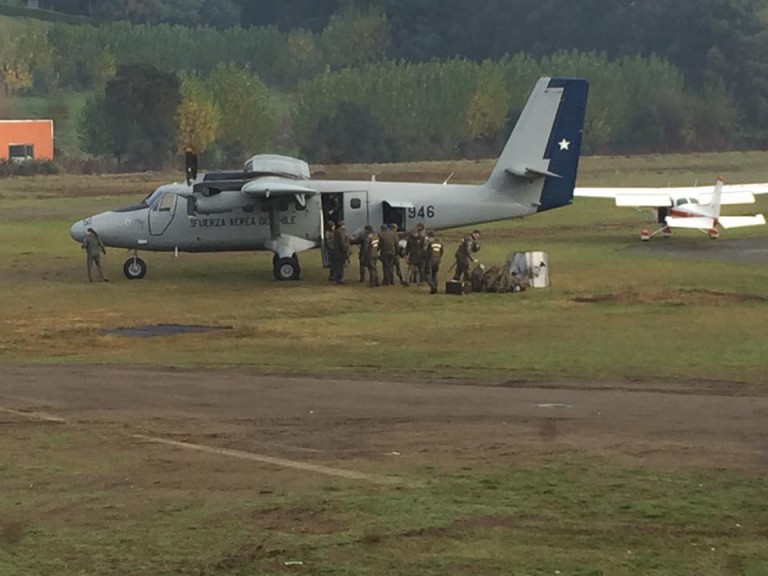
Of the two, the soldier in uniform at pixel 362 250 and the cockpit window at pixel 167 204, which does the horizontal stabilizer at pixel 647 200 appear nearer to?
the soldier in uniform at pixel 362 250

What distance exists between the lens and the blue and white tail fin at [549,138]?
123 feet

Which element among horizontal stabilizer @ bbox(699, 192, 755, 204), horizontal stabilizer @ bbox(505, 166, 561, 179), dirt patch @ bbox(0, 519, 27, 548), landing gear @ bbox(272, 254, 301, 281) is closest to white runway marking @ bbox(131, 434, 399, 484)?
dirt patch @ bbox(0, 519, 27, 548)

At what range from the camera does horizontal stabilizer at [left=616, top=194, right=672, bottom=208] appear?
157 ft

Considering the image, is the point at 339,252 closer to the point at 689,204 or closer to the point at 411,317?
the point at 411,317

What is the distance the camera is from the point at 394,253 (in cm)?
3525

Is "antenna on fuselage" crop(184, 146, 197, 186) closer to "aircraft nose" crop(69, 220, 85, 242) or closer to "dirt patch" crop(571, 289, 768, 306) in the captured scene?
"aircraft nose" crop(69, 220, 85, 242)

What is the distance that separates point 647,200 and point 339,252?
15.3 m

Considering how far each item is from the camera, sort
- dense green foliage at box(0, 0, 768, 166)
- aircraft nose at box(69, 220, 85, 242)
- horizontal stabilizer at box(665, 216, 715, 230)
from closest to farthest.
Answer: aircraft nose at box(69, 220, 85, 242) < horizontal stabilizer at box(665, 216, 715, 230) < dense green foliage at box(0, 0, 768, 166)

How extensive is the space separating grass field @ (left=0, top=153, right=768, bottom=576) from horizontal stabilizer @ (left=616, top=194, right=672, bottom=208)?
5193mm

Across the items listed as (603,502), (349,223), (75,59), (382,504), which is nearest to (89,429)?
(382,504)

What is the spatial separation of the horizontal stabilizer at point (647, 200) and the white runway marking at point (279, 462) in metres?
33.7

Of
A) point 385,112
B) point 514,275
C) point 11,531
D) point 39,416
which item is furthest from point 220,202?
point 385,112

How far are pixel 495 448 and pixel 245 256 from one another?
96.9 ft

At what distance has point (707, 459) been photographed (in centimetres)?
1470
